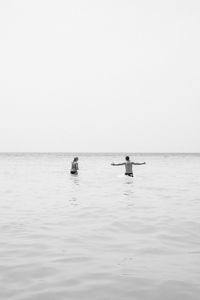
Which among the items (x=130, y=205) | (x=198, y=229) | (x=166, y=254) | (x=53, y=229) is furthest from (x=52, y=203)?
(x=166, y=254)

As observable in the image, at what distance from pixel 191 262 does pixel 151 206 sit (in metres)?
7.54

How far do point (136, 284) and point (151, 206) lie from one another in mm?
8710

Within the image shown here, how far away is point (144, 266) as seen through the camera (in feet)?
22.8

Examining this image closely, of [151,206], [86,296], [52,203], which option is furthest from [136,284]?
[52,203]

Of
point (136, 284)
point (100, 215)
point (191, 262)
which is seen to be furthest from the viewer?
point (100, 215)

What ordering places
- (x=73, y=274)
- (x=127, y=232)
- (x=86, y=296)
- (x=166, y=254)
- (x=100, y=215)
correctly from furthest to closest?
(x=100, y=215) → (x=127, y=232) → (x=166, y=254) → (x=73, y=274) → (x=86, y=296)

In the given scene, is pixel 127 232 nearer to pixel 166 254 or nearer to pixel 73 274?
A: pixel 166 254

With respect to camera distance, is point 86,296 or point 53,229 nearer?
point 86,296

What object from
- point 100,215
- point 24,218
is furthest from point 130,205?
point 24,218

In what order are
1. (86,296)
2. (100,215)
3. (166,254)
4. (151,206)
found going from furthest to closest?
1. (151,206)
2. (100,215)
3. (166,254)
4. (86,296)

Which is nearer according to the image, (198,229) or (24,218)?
(198,229)

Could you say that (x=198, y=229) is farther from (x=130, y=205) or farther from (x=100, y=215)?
(x=130, y=205)

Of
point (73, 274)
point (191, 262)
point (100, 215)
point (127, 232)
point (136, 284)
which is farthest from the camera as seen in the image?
point (100, 215)

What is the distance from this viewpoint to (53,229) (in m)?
10.2
